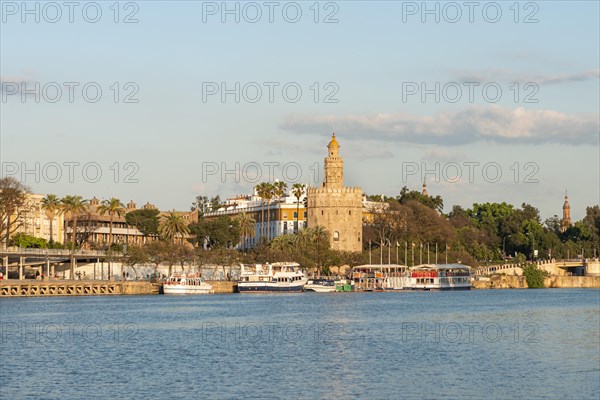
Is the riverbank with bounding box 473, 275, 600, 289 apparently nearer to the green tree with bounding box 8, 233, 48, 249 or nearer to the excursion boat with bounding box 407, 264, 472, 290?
the excursion boat with bounding box 407, 264, 472, 290

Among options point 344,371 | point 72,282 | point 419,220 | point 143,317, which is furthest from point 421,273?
point 344,371

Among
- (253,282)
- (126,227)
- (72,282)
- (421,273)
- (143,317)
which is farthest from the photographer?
(126,227)

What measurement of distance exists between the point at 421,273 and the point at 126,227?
2688 inches

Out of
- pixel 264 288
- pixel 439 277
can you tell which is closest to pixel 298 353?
pixel 264 288

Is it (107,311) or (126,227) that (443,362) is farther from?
(126,227)

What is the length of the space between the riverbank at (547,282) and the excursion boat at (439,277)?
7766 mm

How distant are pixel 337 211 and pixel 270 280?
4058cm

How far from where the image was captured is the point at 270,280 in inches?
5182

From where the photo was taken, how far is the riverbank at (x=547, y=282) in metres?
168

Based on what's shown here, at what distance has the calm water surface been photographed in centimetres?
4356

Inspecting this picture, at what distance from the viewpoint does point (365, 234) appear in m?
181

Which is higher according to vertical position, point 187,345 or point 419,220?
point 419,220

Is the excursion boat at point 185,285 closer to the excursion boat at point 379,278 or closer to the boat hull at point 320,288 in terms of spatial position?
the boat hull at point 320,288

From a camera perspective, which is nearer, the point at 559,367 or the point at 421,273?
the point at 559,367
